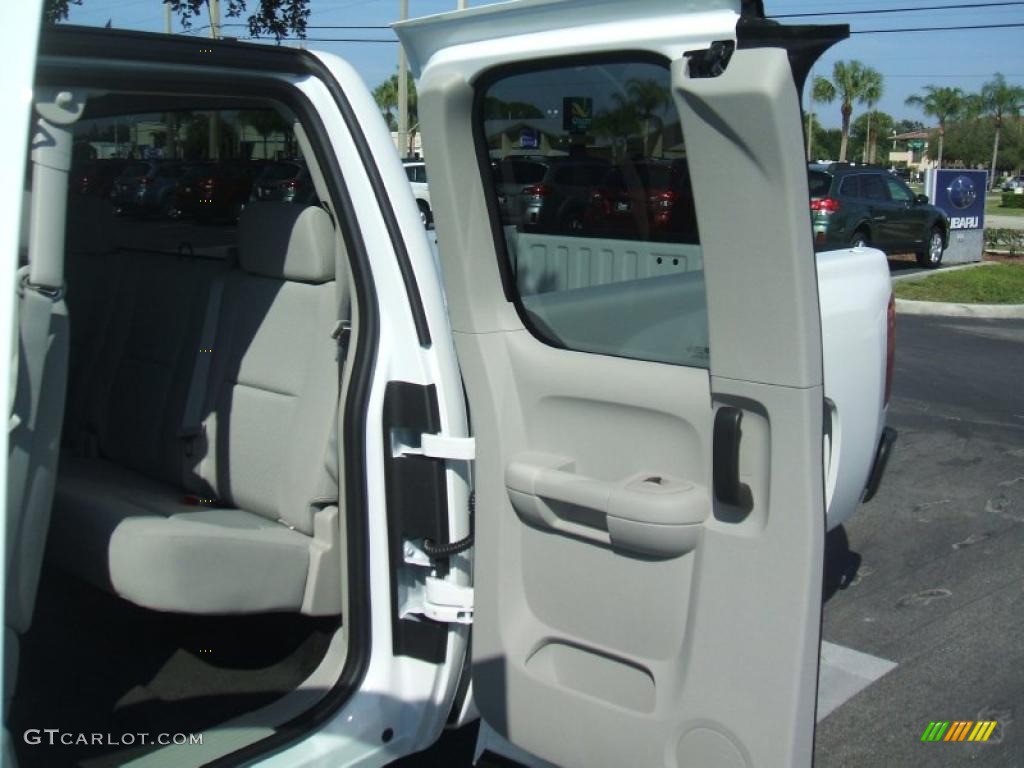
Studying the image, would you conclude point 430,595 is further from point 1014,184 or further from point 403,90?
point 1014,184

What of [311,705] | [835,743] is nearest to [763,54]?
[311,705]

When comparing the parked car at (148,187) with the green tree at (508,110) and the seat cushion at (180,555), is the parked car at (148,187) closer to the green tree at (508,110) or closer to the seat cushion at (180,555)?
the seat cushion at (180,555)

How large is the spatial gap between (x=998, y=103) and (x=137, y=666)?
275ft

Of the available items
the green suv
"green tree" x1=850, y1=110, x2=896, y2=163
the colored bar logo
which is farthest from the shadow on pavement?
"green tree" x1=850, y1=110, x2=896, y2=163

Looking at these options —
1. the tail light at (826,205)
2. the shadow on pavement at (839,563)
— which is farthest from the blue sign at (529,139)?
the tail light at (826,205)

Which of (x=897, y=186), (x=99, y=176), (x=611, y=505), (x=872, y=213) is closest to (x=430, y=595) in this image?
(x=611, y=505)

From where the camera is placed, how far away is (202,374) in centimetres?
345

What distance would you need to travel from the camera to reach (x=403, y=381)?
98.6 inches

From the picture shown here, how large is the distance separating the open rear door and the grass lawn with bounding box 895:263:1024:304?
12.2m

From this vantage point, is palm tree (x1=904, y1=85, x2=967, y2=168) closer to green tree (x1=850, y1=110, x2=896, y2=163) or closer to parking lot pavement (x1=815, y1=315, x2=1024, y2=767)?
green tree (x1=850, y1=110, x2=896, y2=163)

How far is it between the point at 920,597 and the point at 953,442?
2519 millimetres

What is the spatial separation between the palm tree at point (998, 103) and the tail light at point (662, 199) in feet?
256

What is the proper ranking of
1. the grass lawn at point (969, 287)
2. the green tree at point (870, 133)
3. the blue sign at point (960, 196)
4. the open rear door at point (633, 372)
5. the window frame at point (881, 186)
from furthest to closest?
the green tree at point (870, 133), the blue sign at point (960, 196), the window frame at point (881, 186), the grass lawn at point (969, 287), the open rear door at point (633, 372)

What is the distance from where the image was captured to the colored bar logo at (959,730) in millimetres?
3551
